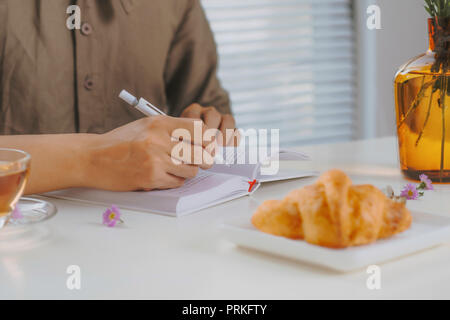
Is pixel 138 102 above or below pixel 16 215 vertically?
above

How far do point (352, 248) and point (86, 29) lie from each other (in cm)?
94

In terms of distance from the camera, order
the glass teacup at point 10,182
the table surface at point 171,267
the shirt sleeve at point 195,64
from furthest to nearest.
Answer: the shirt sleeve at point 195,64 → the glass teacup at point 10,182 → the table surface at point 171,267

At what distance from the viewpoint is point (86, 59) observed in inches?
51.8

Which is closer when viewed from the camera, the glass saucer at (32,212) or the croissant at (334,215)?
the croissant at (334,215)

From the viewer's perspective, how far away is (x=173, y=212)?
2.61ft

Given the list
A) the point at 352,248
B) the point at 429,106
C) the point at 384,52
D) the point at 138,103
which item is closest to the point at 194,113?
the point at 138,103

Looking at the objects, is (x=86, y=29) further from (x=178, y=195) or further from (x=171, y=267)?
(x=171, y=267)

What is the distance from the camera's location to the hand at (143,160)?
84 cm

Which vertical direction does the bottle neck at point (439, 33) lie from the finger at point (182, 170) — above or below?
above

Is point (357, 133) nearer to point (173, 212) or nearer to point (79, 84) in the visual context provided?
point (79, 84)

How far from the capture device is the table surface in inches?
20.8

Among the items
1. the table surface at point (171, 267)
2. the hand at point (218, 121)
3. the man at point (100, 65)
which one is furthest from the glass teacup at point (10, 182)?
the hand at point (218, 121)

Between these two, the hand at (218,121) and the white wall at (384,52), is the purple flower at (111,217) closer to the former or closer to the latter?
the hand at (218,121)

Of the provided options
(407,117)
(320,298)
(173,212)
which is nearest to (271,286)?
(320,298)
